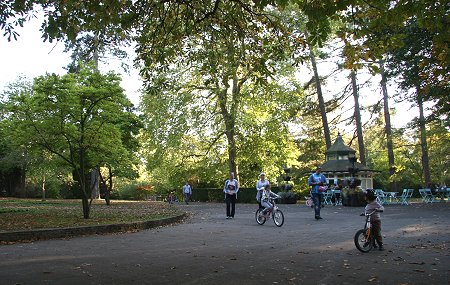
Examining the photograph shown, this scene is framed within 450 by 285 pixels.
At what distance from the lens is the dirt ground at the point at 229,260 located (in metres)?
5.93

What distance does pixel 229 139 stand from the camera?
35.3m

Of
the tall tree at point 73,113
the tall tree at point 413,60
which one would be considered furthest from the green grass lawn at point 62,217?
the tall tree at point 413,60

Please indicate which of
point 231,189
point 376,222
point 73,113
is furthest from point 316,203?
point 73,113

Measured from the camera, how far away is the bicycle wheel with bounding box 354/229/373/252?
8.30m

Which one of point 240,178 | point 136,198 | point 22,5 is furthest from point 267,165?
point 22,5

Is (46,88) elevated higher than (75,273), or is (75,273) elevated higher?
→ (46,88)

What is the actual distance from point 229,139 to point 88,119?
2148 cm

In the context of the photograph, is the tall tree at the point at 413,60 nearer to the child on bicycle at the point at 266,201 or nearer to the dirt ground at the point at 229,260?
the child on bicycle at the point at 266,201

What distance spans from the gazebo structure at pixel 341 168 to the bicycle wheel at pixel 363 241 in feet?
70.6

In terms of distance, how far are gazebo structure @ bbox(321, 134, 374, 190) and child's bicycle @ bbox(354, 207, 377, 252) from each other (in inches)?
846

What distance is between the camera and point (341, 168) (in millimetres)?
30391

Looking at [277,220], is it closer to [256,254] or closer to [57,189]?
[256,254]

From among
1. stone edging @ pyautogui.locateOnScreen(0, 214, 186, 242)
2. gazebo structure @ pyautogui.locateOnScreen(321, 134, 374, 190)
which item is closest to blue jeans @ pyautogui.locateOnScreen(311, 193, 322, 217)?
stone edging @ pyautogui.locateOnScreen(0, 214, 186, 242)

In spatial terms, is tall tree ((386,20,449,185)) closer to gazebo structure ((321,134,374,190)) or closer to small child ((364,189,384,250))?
gazebo structure ((321,134,374,190))
